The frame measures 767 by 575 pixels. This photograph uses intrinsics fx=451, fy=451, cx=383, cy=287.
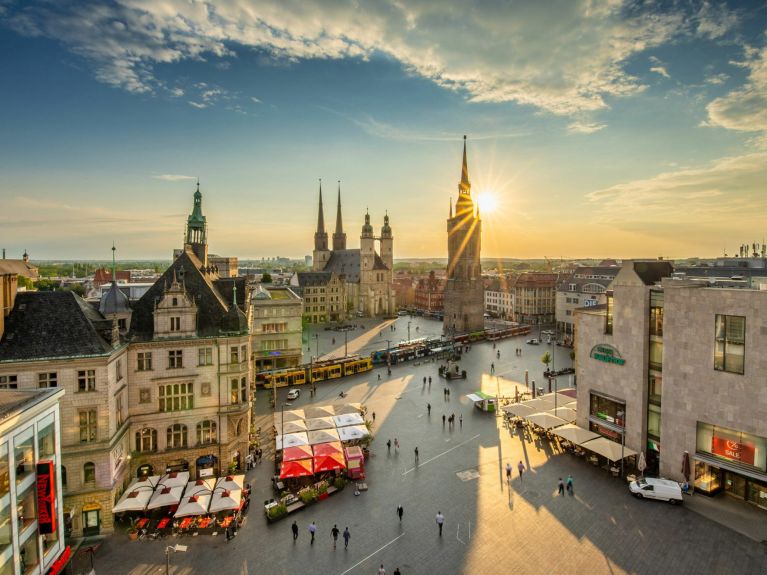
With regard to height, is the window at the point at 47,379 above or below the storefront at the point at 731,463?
above

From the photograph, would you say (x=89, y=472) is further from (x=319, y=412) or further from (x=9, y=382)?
(x=319, y=412)

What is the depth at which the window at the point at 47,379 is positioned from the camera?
27.8 metres

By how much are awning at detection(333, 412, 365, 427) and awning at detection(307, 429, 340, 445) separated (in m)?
2.10

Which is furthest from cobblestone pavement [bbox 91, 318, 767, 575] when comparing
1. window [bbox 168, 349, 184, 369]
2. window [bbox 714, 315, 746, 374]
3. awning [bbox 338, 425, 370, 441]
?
window [bbox 168, 349, 184, 369]

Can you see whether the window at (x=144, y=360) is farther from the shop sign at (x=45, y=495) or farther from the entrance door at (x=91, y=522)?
the shop sign at (x=45, y=495)

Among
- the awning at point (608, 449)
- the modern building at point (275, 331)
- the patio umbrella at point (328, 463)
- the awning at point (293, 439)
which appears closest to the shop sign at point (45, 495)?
the patio umbrella at point (328, 463)

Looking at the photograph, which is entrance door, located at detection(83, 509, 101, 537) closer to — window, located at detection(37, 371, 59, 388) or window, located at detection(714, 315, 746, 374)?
window, located at detection(37, 371, 59, 388)

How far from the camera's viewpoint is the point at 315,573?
78.0 ft

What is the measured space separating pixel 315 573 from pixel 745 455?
1105 inches

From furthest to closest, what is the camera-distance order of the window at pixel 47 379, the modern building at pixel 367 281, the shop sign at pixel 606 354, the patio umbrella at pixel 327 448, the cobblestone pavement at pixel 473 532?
1. the modern building at pixel 367 281
2. the shop sign at pixel 606 354
3. the patio umbrella at pixel 327 448
4. the window at pixel 47 379
5. the cobblestone pavement at pixel 473 532

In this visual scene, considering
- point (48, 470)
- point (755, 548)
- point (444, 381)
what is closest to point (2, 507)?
point (48, 470)

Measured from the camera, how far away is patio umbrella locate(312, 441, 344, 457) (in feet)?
116

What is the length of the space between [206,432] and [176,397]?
11.7 feet

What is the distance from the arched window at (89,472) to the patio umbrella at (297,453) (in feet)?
40.6
